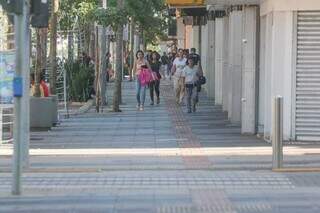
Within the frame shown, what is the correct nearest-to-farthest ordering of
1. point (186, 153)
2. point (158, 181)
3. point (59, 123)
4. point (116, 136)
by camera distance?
1. point (158, 181)
2. point (186, 153)
3. point (116, 136)
4. point (59, 123)

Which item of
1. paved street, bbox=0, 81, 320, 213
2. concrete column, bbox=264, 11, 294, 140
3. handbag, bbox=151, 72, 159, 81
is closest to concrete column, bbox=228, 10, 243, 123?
paved street, bbox=0, 81, 320, 213

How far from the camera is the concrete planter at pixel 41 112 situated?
60.1 feet

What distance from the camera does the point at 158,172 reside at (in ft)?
39.8

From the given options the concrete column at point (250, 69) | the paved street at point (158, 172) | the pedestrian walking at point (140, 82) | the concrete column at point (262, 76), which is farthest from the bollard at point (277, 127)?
the pedestrian walking at point (140, 82)

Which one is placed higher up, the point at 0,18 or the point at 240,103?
the point at 0,18

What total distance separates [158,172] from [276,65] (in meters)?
4.63

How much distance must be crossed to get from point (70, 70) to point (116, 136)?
38.7ft

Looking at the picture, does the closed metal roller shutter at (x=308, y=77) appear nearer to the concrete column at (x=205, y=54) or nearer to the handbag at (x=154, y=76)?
the handbag at (x=154, y=76)

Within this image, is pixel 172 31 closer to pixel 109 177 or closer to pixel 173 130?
pixel 173 130

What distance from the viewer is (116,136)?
17328 mm

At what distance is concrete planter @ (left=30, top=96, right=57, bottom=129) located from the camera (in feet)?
60.1

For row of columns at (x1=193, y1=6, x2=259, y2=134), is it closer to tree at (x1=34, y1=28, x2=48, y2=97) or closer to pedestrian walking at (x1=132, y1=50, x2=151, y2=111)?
pedestrian walking at (x1=132, y1=50, x2=151, y2=111)

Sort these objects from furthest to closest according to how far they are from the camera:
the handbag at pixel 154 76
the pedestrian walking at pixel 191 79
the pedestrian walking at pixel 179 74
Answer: the pedestrian walking at pixel 179 74 → the handbag at pixel 154 76 → the pedestrian walking at pixel 191 79

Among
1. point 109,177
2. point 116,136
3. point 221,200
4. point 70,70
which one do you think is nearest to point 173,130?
point 116,136
